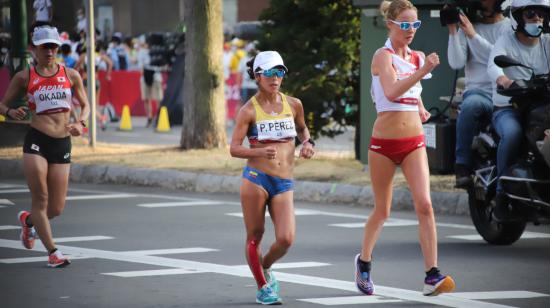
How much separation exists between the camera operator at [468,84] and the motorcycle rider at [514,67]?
1.42 feet

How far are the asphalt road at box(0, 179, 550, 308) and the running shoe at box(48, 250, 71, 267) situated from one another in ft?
0.21

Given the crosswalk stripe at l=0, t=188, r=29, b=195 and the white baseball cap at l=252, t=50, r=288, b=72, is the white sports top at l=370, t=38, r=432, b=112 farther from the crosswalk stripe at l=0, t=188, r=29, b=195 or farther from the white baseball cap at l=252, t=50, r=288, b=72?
the crosswalk stripe at l=0, t=188, r=29, b=195

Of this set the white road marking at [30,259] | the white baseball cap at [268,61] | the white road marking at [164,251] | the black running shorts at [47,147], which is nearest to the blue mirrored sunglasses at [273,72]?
the white baseball cap at [268,61]

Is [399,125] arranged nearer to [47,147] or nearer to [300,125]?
[300,125]

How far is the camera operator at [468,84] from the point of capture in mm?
11773

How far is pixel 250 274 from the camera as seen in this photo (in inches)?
401

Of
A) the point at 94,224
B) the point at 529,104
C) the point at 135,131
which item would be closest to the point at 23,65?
the point at 135,131

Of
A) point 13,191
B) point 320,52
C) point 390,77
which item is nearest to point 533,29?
point 390,77

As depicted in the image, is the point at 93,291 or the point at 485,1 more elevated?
the point at 485,1

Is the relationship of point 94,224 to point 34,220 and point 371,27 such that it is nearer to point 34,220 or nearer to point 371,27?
point 34,220

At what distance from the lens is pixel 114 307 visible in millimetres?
8758

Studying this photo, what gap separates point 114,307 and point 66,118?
9.56 feet

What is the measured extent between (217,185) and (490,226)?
5672mm

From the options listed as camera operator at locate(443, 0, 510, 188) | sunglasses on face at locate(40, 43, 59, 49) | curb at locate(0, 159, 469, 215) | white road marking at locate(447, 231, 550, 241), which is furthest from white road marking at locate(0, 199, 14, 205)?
camera operator at locate(443, 0, 510, 188)
